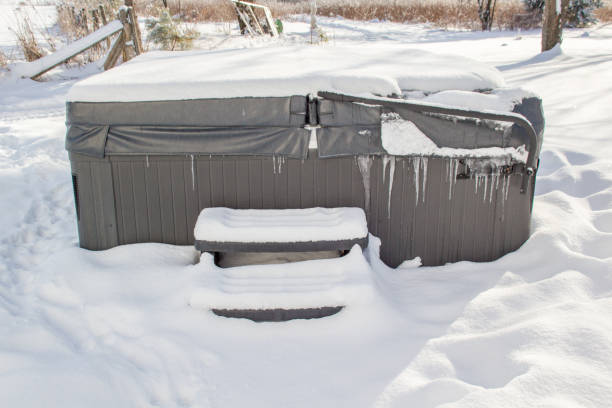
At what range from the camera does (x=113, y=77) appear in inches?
125

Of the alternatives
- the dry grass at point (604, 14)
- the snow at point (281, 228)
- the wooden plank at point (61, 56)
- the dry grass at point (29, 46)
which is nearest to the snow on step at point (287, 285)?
the snow at point (281, 228)

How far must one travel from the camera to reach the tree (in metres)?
17.5

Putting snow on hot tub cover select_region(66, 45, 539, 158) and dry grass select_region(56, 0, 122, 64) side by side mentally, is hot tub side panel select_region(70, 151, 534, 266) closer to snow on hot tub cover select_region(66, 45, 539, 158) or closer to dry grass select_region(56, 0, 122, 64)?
snow on hot tub cover select_region(66, 45, 539, 158)

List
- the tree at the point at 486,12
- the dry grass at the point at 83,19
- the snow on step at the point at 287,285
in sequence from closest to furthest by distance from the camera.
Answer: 1. the snow on step at the point at 287,285
2. the dry grass at the point at 83,19
3. the tree at the point at 486,12

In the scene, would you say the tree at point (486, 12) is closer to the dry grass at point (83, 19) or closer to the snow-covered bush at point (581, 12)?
the snow-covered bush at point (581, 12)

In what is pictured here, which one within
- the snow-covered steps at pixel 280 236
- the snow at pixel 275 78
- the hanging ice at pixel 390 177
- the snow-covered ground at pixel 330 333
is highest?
the snow at pixel 275 78

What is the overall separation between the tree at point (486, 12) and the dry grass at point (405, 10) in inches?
24.9

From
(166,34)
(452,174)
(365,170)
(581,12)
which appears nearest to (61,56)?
(166,34)

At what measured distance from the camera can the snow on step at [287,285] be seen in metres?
2.63

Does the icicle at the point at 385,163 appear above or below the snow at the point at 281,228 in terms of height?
above

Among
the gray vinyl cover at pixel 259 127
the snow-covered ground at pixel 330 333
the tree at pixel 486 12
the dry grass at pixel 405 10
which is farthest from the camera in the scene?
the dry grass at pixel 405 10

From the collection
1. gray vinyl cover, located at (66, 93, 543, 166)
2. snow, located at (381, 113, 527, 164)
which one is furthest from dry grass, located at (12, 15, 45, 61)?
snow, located at (381, 113, 527, 164)

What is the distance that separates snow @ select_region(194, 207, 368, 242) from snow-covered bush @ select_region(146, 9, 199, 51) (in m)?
7.68

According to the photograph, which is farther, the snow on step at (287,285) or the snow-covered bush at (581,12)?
the snow-covered bush at (581,12)
